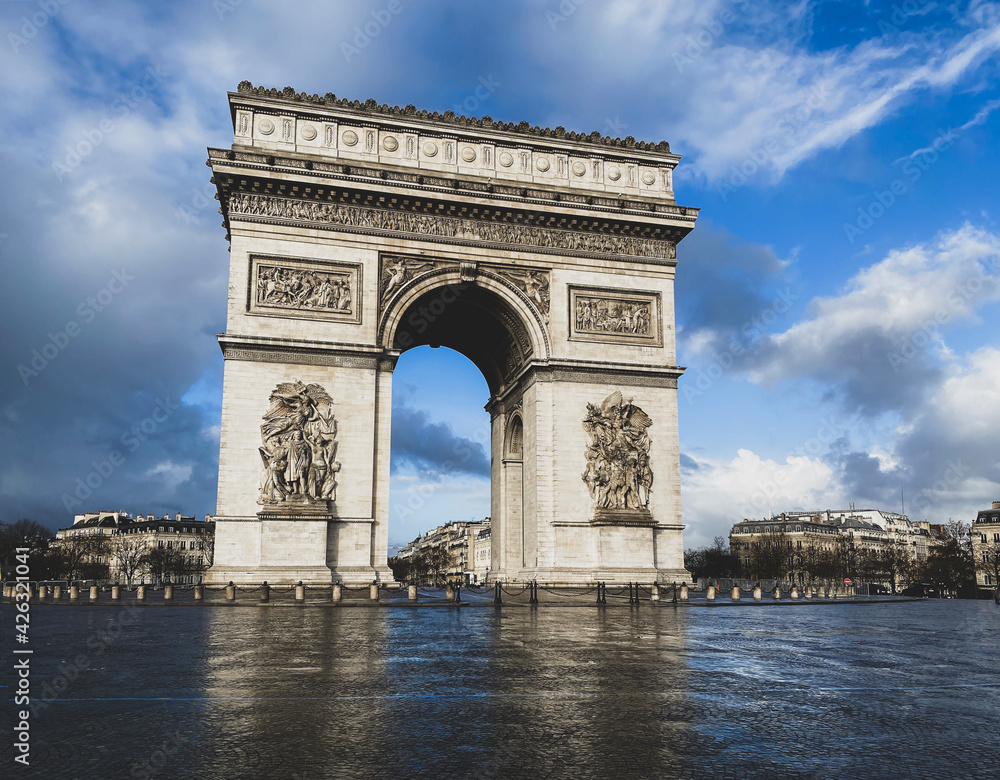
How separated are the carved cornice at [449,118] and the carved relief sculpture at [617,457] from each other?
Answer: 9.43 metres

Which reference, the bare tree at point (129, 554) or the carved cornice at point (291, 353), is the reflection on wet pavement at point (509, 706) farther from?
the bare tree at point (129, 554)

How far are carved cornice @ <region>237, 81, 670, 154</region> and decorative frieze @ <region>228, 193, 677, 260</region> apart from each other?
3516 millimetres

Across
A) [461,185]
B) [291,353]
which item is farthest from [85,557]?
[461,185]

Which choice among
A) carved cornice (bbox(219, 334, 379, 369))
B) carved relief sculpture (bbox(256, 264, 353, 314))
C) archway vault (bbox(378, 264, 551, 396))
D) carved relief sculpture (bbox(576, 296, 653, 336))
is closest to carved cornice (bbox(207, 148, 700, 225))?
archway vault (bbox(378, 264, 551, 396))

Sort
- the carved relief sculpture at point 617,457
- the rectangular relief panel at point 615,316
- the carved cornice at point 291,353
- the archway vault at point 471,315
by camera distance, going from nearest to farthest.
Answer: the carved cornice at point 291,353, the carved relief sculpture at point 617,457, the archway vault at point 471,315, the rectangular relief panel at point 615,316

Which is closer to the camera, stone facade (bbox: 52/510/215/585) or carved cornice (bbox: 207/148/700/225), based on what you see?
carved cornice (bbox: 207/148/700/225)

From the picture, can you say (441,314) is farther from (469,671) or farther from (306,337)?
(469,671)

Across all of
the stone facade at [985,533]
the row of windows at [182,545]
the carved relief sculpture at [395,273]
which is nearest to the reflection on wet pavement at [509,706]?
the carved relief sculpture at [395,273]

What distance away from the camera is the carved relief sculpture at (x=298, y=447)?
25.4m

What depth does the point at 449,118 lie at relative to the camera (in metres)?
29.7

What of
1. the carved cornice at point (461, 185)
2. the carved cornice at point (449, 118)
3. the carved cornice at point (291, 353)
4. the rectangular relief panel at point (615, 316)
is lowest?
the carved cornice at point (291, 353)

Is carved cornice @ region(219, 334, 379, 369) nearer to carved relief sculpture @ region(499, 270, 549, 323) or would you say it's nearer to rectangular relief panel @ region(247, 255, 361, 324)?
rectangular relief panel @ region(247, 255, 361, 324)

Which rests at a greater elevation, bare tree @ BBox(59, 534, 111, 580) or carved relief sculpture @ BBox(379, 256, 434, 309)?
carved relief sculpture @ BBox(379, 256, 434, 309)

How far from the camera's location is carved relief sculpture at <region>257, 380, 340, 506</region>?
83.2 feet
